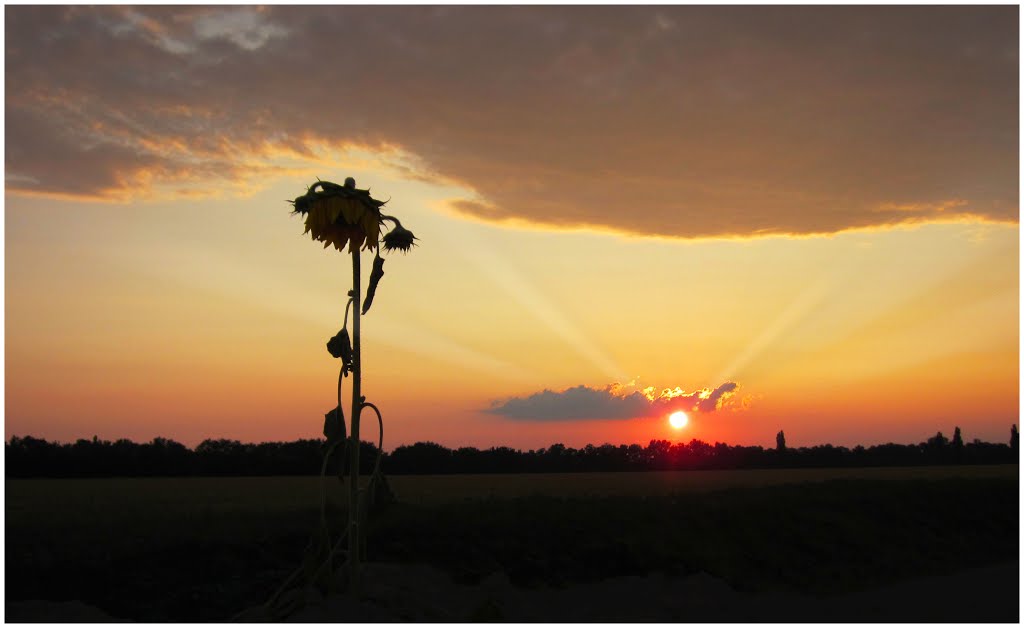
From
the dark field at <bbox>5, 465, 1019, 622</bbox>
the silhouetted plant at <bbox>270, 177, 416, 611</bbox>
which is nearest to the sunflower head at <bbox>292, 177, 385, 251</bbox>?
the silhouetted plant at <bbox>270, 177, 416, 611</bbox>

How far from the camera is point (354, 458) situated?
1185 cm

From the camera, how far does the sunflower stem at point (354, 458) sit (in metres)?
11.9

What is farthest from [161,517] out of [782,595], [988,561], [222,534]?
[988,561]

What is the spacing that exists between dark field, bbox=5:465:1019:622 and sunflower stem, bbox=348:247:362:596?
587 mm

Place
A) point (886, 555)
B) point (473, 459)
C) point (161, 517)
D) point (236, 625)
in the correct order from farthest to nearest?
point (473, 459) < point (886, 555) < point (161, 517) < point (236, 625)

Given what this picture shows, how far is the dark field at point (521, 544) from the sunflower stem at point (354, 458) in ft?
1.93

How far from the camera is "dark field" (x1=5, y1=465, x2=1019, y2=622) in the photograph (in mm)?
12828

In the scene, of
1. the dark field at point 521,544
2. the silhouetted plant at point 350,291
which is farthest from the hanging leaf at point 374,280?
the dark field at point 521,544

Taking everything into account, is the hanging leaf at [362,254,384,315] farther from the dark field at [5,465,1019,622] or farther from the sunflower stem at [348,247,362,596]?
the dark field at [5,465,1019,622]

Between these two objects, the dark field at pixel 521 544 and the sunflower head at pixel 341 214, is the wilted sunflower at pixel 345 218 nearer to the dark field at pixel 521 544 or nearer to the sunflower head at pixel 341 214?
the sunflower head at pixel 341 214

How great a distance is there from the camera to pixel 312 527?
16.1m

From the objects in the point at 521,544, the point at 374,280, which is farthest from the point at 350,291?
the point at 521,544

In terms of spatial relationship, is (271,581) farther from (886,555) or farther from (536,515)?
(886,555)

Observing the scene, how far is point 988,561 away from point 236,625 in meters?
16.0
